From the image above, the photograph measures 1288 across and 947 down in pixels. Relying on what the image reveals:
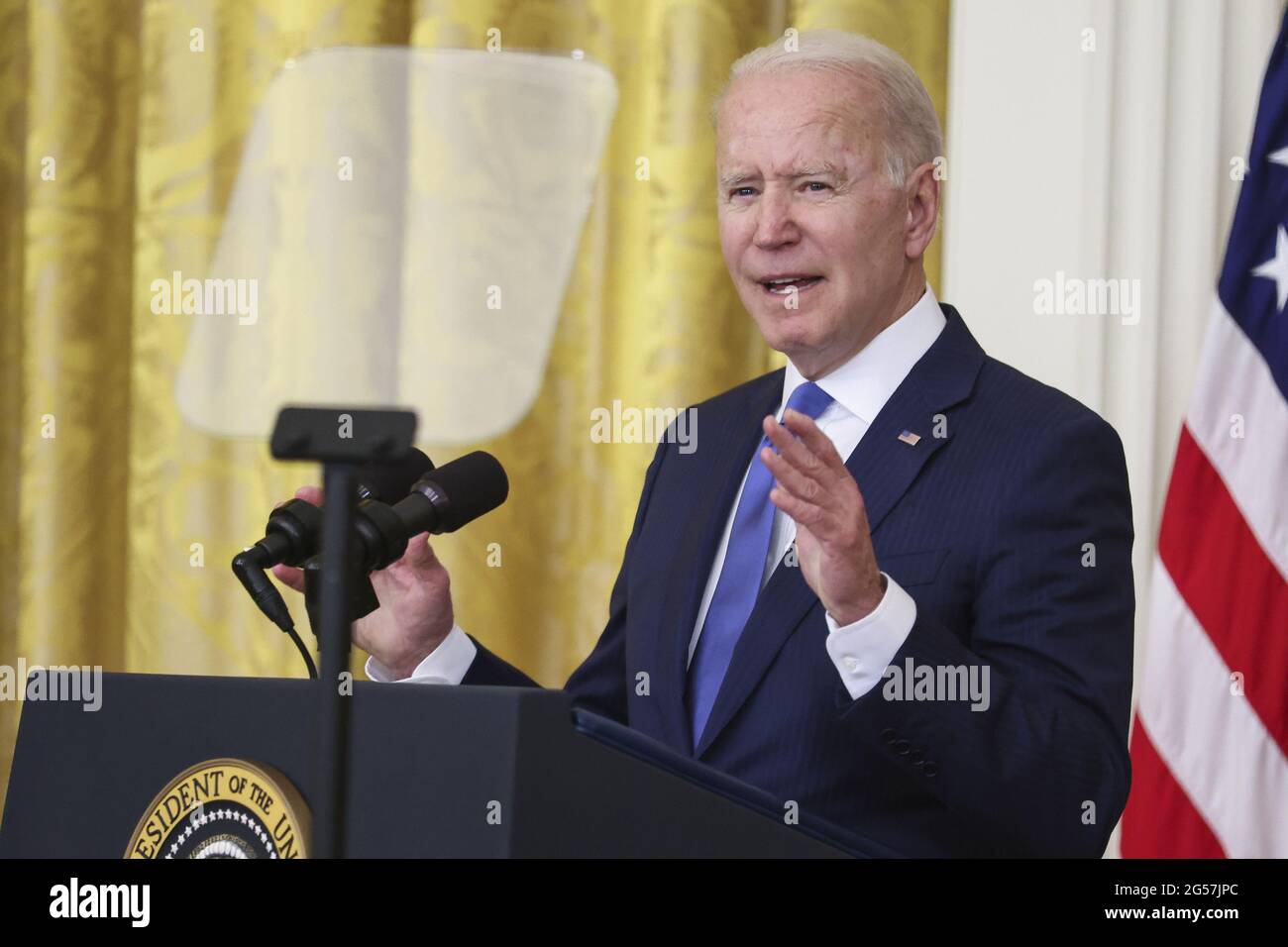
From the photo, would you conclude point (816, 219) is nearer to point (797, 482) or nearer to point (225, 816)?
point (797, 482)

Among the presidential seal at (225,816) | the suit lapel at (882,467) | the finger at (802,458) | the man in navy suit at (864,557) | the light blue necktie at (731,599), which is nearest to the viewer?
the presidential seal at (225,816)

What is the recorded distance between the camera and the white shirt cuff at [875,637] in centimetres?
128

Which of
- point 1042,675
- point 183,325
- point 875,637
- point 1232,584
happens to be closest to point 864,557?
point 875,637

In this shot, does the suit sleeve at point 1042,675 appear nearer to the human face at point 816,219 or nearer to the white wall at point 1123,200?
the human face at point 816,219

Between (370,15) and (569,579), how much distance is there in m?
1.17

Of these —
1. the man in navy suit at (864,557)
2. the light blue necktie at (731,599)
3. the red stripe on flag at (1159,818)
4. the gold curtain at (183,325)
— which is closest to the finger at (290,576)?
the man in navy suit at (864,557)

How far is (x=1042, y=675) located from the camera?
1493 mm

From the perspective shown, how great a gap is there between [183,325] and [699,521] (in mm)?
1536

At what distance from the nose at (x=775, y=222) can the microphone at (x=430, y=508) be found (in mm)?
628

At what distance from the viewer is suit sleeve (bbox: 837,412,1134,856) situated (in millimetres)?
1340

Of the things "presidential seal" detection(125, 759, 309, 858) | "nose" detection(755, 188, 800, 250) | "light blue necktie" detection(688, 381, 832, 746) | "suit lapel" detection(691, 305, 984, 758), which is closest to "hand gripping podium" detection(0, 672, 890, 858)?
"presidential seal" detection(125, 759, 309, 858)

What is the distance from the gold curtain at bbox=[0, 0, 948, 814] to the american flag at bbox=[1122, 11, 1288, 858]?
0.62 meters
